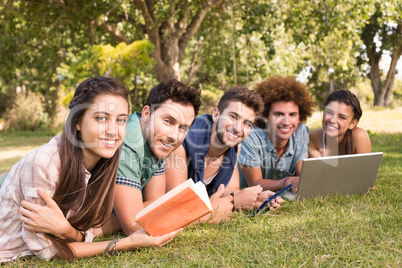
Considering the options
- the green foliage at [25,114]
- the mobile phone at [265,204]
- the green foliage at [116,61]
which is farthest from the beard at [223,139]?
the green foliage at [25,114]

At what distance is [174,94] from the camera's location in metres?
2.97

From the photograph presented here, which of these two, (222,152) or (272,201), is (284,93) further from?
(272,201)

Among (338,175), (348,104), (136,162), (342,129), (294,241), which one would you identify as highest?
(348,104)

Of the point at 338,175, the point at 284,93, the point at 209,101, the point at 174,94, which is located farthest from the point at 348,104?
the point at 209,101

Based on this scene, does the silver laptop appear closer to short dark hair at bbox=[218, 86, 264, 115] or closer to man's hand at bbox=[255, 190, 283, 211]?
man's hand at bbox=[255, 190, 283, 211]

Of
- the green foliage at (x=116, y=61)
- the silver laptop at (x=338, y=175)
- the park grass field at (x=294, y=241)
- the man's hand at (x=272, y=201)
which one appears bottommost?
the park grass field at (x=294, y=241)

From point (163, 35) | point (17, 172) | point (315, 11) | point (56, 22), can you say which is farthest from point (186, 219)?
point (56, 22)

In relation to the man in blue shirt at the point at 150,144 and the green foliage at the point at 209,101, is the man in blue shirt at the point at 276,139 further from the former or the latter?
the green foliage at the point at 209,101

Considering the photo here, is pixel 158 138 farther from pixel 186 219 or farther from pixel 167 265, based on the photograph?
pixel 167 265

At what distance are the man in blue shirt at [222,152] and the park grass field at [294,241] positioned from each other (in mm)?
189

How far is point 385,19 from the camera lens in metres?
9.45

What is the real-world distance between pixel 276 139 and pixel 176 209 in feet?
6.00

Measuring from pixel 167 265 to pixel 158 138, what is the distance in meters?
0.91

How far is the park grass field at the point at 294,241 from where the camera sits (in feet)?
7.24
